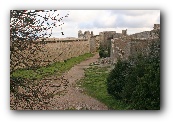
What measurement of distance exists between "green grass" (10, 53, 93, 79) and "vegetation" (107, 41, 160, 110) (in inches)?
15.2

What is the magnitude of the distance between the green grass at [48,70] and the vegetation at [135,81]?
1.27ft

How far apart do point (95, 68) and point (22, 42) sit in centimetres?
86

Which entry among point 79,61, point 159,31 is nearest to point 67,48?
point 79,61

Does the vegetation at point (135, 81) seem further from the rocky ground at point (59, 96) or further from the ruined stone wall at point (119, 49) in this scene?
the rocky ground at point (59, 96)

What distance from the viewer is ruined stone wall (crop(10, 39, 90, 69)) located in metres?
4.86

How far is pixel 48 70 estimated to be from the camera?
195 inches

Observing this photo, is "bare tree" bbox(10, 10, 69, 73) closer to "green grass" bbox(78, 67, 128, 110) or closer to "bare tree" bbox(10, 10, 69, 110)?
"bare tree" bbox(10, 10, 69, 110)

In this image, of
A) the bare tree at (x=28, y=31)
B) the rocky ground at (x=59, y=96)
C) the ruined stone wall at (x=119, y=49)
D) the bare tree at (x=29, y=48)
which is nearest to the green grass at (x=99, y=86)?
the rocky ground at (x=59, y=96)

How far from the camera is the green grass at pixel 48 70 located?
4.89 meters

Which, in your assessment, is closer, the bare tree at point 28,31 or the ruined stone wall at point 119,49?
the bare tree at point 28,31

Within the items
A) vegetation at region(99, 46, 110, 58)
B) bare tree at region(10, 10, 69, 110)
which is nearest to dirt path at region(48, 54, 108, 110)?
bare tree at region(10, 10, 69, 110)

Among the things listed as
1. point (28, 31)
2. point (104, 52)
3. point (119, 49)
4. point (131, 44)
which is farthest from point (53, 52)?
point (131, 44)
